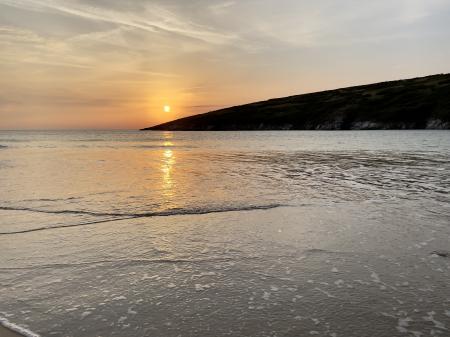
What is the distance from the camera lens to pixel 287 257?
30.4 ft

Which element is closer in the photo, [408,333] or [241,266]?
[408,333]

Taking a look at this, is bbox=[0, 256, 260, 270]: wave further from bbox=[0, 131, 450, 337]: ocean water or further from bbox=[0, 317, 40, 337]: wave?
bbox=[0, 317, 40, 337]: wave

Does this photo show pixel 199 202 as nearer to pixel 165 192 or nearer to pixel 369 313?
pixel 165 192

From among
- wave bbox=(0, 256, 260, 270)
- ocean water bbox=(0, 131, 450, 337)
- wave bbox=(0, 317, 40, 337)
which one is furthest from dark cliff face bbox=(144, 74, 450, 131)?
wave bbox=(0, 317, 40, 337)

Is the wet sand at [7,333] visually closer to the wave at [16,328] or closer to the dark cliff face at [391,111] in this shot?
the wave at [16,328]

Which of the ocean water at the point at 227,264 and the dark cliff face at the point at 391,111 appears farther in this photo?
the dark cliff face at the point at 391,111

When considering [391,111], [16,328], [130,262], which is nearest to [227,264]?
[130,262]

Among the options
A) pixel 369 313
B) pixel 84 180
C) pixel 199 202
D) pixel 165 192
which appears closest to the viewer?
pixel 369 313

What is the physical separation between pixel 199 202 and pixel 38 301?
9.64m

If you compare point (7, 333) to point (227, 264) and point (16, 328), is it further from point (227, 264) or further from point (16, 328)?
point (227, 264)

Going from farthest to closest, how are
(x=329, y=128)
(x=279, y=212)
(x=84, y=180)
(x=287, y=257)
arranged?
(x=329, y=128) → (x=84, y=180) → (x=279, y=212) → (x=287, y=257)

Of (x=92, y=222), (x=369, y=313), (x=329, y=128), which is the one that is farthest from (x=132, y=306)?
(x=329, y=128)

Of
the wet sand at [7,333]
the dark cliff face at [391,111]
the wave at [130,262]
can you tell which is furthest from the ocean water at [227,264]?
the dark cliff face at [391,111]

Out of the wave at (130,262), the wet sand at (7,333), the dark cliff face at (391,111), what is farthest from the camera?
the dark cliff face at (391,111)
